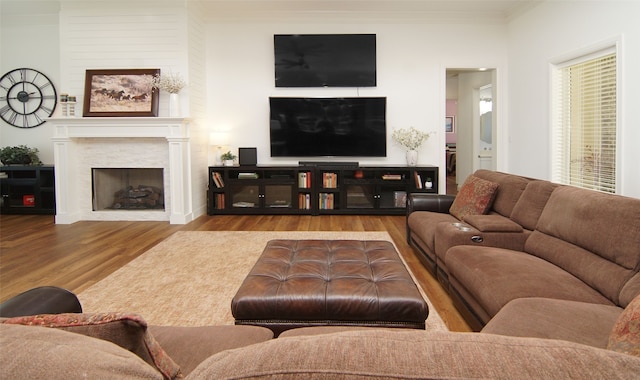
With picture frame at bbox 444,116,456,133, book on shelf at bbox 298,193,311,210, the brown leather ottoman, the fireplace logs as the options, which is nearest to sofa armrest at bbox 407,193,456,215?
the brown leather ottoman

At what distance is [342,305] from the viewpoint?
78.8 inches

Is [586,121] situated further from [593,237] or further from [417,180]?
[593,237]

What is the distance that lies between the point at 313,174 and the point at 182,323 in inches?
151

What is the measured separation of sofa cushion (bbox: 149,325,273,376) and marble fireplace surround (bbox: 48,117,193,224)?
4.46 metres

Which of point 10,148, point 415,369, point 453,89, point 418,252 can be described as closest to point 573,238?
point 418,252

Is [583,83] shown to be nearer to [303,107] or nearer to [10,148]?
[303,107]

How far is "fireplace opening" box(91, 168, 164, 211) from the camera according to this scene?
20.0 ft

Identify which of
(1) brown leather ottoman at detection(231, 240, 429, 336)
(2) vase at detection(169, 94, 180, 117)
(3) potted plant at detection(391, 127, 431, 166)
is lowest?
(1) brown leather ottoman at detection(231, 240, 429, 336)

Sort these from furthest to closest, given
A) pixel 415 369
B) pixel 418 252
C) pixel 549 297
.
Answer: pixel 418 252 → pixel 549 297 → pixel 415 369

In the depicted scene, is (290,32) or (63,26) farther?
(290,32)

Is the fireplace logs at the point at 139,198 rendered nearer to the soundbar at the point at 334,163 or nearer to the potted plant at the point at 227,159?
the potted plant at the point at 227,159

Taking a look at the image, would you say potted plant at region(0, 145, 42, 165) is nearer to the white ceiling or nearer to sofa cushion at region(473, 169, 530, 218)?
the white ceiling

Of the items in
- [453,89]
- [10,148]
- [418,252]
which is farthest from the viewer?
[453,89]

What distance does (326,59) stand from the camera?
633 centimetres
